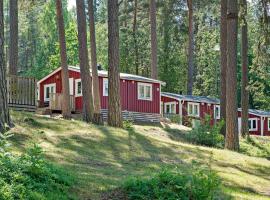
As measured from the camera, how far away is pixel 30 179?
7047 millimetres

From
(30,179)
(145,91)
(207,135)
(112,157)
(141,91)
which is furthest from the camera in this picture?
(145,91)

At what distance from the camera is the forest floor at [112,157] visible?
32.1 ft

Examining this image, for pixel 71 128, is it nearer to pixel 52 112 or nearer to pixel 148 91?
pixel 52 112

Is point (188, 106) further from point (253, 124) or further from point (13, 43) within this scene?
point (13, 43)

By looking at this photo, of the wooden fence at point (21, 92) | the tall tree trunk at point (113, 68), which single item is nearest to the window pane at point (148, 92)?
the wooden fence at point (21, 92)

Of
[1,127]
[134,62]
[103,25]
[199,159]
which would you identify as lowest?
[199,159]

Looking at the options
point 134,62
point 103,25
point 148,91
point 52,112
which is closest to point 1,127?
point 52,112

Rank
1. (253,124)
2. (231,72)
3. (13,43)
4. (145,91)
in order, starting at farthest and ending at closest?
(253,124) → (145,91) → (13,43) → (231,72)

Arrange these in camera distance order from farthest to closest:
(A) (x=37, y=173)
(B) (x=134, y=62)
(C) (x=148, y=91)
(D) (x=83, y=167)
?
(B) (x=134, y=62) → (C) (x=148, y=91) → (D) (x=83, y=167) → (A) (x=37, y=173)

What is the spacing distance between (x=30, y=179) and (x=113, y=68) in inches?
473

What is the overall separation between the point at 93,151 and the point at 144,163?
1.61 m

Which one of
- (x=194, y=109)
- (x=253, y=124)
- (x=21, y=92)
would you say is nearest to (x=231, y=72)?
(x=21, y=92)

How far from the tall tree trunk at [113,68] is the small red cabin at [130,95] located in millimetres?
10676

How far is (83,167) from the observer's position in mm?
10680
